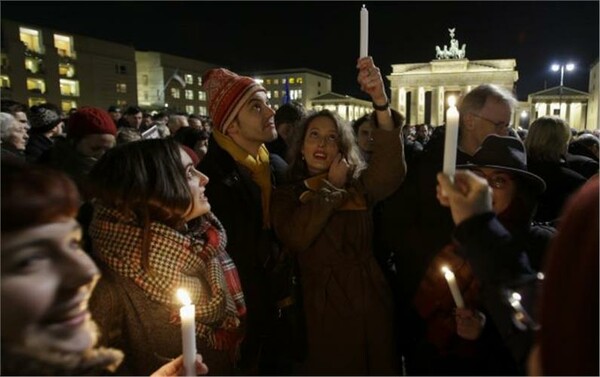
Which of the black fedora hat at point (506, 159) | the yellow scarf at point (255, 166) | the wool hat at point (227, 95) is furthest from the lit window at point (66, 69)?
the black fedora hat at point (506, 159)

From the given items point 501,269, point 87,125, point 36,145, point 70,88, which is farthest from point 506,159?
point 70,88

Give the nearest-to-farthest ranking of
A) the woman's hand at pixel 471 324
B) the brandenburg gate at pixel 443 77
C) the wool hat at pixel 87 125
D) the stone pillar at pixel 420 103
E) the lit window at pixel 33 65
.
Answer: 1. the woman's hand at pixel 471 324
2. the wool hat at pixel 87 125
3. the lit window at pixel 33 65
4. the brandenburg gate at pixel 443 77
5. the stone pillar at pixel 420 103

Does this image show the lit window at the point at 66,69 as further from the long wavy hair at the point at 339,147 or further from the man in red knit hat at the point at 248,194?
the long wavy hair at the point at 339,147

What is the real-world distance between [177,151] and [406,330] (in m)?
2.02

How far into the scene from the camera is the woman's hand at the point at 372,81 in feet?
8.58

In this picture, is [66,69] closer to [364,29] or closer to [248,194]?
[248,194]

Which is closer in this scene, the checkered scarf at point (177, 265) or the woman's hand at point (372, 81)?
the checkered scarf at point (177, 265)

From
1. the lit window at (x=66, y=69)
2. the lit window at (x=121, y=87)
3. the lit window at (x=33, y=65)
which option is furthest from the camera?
the lit window at (x=121, y=87)

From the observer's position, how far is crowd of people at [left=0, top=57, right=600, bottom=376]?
1.00 metres

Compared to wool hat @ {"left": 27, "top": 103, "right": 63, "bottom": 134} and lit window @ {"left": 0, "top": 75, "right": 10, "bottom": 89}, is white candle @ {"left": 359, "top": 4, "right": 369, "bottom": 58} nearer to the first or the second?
wool hat @ {"left": 27, "top": 103, "right": 63, "bottom": 134}

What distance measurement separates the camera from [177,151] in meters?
2.22

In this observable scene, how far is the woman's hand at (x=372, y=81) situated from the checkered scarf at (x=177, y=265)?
1.30 meters

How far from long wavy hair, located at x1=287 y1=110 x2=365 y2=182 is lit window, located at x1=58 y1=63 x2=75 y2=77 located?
57.4 meters

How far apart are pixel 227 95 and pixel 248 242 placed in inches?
44.2
